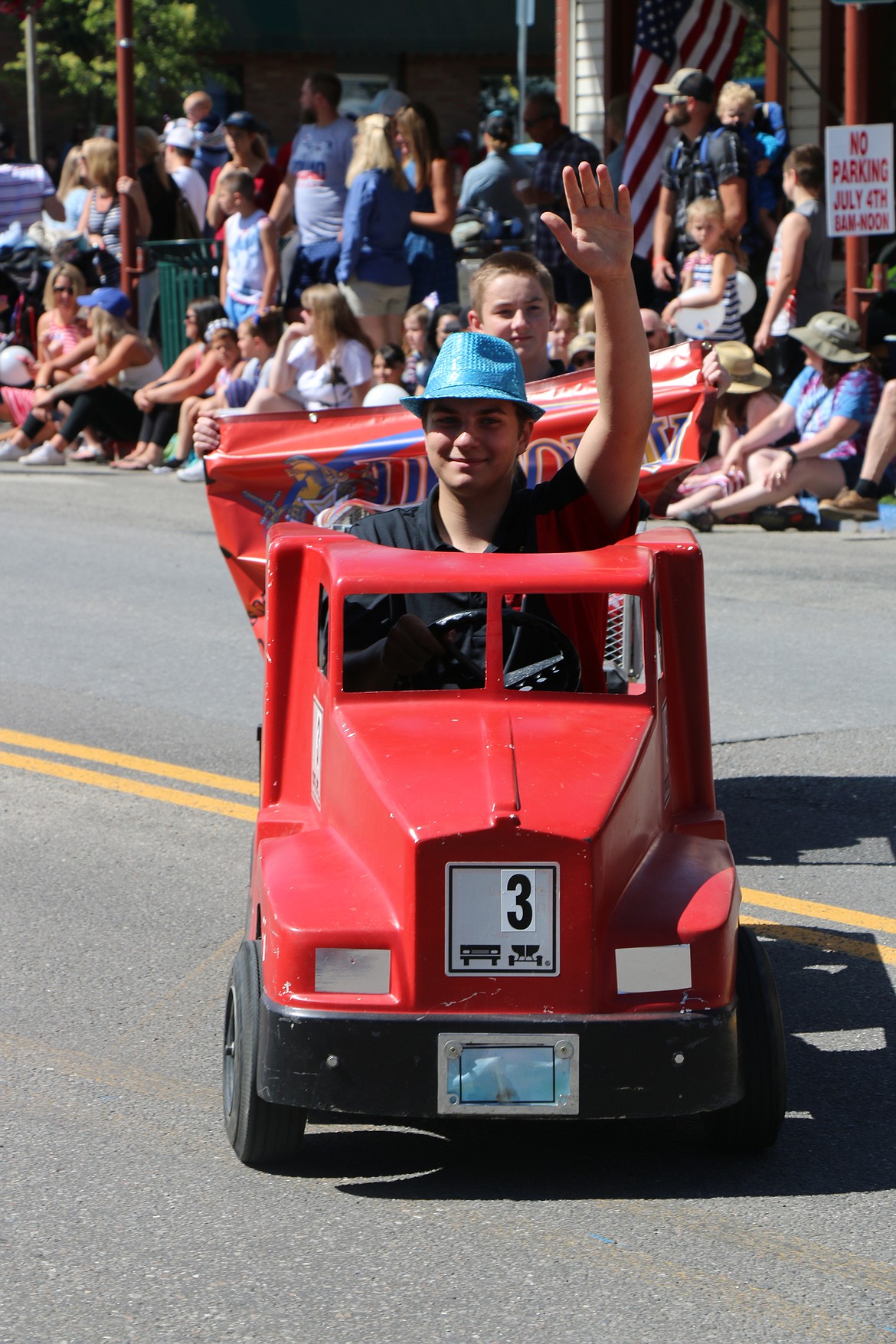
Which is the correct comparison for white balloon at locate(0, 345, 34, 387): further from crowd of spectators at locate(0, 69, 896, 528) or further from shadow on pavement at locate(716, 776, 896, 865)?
shadow on pavement at locate(716, 776, 896, 865)

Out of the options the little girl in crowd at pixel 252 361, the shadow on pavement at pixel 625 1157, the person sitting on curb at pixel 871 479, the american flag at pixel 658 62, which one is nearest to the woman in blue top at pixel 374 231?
the little girl in crowd at pixel 252 361

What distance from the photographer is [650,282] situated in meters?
15.6

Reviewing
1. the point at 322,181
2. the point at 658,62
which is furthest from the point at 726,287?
the point at 658,62

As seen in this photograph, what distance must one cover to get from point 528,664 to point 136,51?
38.5m

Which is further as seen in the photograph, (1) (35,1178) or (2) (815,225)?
(2) (815,225)

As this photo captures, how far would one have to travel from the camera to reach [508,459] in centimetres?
441

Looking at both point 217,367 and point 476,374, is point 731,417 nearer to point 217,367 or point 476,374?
point 217,367

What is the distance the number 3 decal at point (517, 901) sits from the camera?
3.47 meters

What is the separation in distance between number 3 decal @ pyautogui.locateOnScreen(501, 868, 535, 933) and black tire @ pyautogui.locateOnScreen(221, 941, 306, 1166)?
21.8 inches

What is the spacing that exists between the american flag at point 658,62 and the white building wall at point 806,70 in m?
0.61

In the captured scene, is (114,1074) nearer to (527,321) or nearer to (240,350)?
(527,321)

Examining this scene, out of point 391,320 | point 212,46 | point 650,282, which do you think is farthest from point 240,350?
point 212,46

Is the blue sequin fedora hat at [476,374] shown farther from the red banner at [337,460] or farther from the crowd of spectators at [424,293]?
the crowd of spectators at [424,293]

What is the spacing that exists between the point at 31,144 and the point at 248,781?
121ft
